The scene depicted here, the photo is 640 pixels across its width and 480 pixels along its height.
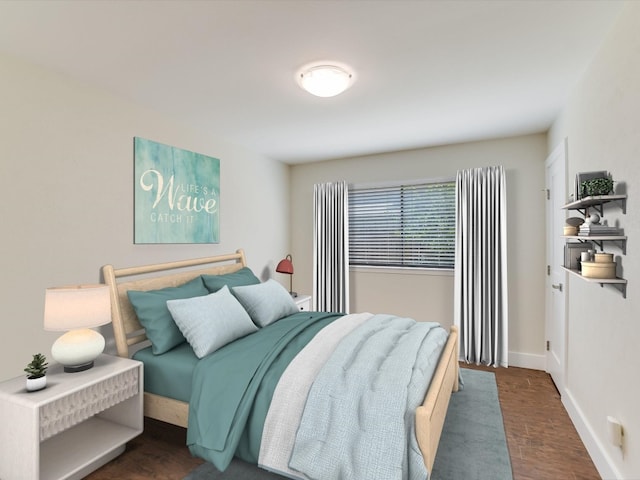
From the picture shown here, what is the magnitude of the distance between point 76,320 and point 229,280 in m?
1.41

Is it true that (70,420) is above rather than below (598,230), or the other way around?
below

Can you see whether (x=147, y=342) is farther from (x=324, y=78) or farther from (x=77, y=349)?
(x=324, y=78)

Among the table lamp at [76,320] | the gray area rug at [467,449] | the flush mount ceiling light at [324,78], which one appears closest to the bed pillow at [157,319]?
the table lamp at [76,320]

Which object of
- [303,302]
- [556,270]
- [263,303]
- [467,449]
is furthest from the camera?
[303,302]

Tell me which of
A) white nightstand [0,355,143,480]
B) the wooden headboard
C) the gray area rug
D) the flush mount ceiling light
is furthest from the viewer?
the wooden headboard

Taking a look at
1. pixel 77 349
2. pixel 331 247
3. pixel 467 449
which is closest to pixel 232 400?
pixel 77 349

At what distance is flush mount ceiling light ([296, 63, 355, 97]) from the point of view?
7.30ft

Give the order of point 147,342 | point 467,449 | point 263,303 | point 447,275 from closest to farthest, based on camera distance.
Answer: point 467,449 → point 147,342 → point 263,303 → point 447,275

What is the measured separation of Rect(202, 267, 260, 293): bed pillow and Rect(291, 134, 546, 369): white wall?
1504 millimetres

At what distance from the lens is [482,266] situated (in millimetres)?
3895

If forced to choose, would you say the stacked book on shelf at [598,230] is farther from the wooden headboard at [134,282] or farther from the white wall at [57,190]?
the white wall at [57,190]

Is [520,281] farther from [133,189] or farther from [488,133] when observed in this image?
[133,189]

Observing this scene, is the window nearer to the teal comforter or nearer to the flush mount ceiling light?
the flush mount ceiling light

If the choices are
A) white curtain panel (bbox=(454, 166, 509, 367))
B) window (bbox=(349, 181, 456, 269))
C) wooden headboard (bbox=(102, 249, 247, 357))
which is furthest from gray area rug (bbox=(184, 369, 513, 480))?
window (bbox=(349, 181, 456, 269))
